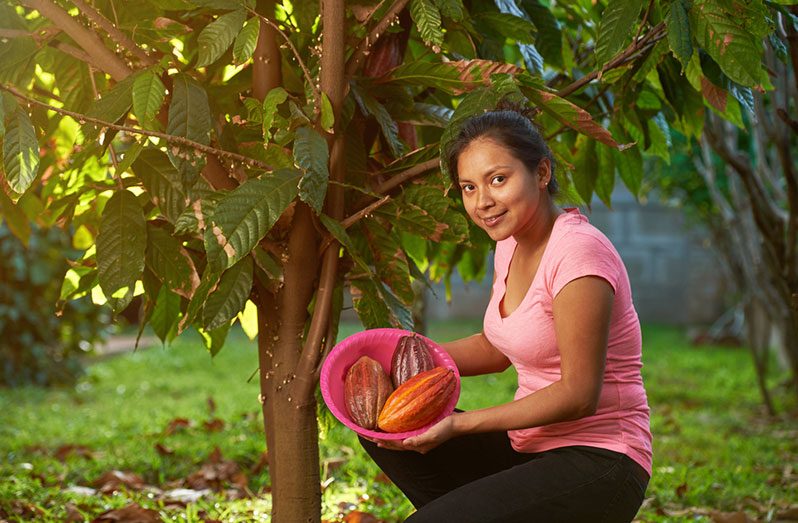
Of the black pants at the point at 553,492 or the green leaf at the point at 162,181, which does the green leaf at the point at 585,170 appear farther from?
the green leaf at the point at 162,181

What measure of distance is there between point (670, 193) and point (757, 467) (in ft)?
13.0

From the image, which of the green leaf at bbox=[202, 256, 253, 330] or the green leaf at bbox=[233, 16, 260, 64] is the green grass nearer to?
the green leaf at bbox=[202, 256, 253, 330]

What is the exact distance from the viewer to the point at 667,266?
10555 mm

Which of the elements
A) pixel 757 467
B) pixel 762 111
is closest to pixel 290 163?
pixel 762 111

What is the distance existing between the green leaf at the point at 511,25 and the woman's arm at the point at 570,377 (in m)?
0.55

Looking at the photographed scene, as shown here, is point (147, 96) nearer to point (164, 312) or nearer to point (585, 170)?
point (164, 312)

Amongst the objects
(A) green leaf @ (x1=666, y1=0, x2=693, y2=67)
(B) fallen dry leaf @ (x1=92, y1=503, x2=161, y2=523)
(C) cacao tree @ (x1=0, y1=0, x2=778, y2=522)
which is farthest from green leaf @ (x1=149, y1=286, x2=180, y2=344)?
(A) green leaf @ (x1=666, y1=0, x2=693, y2=67)

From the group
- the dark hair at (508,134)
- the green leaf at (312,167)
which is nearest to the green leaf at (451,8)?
the dark hair at (508,134)

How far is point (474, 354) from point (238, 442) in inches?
73.3

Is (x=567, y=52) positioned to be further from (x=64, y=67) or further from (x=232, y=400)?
(x=232, y=400)

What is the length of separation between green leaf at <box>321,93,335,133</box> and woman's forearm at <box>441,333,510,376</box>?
0.56m

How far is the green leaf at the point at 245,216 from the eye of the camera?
1.51 metres

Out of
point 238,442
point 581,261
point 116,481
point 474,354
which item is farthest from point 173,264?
point 238,442

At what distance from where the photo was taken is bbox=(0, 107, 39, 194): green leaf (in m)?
1.59
